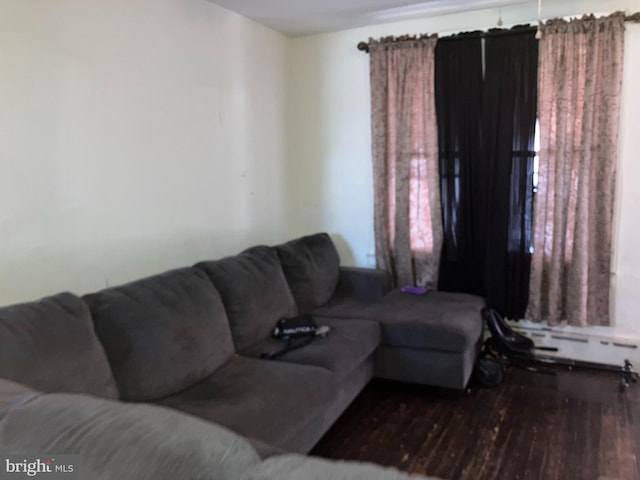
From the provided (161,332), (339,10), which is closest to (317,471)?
(161,332)

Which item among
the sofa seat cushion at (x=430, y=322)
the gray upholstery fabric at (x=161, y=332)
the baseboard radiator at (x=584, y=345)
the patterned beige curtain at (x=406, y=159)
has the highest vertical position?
the patterned beige curtain at (x=406, y=159)

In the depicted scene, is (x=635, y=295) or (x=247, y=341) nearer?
(x=247, y=341)

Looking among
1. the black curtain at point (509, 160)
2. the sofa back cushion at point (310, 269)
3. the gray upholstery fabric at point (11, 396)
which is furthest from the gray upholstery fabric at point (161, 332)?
the black curtain at point (509, 160)

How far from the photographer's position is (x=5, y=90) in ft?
7.14

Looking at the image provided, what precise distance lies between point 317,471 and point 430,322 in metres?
2.24

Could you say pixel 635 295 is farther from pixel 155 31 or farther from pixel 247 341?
pixel 155 31

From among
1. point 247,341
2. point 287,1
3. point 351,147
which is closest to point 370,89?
point 351,147

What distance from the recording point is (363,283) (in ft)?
12.4

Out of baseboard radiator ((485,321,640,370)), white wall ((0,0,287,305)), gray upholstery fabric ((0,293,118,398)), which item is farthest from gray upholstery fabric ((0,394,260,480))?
baseboard radiator ((485,321,640,370))

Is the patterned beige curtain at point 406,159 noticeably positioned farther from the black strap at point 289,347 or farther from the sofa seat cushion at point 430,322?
the black strap at point 289,347

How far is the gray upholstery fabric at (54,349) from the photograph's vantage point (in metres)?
1.71

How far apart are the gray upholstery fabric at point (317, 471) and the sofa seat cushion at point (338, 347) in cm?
156

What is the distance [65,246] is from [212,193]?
116 cm

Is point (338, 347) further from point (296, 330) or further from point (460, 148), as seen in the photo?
point (460, 148)
